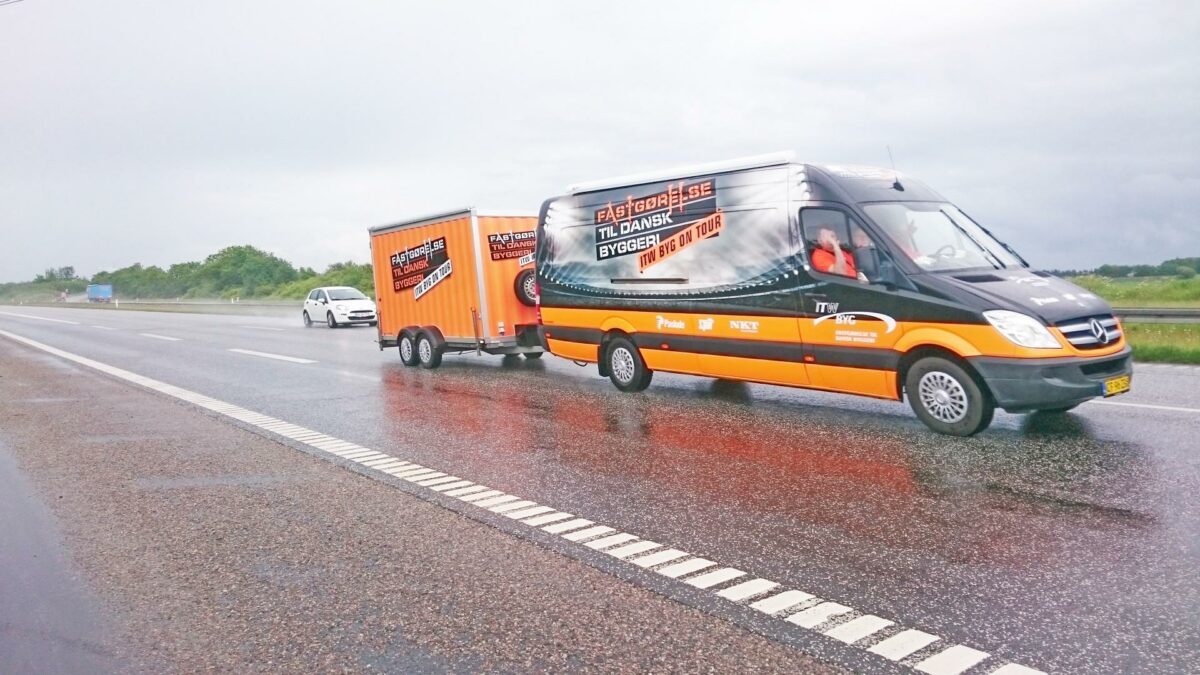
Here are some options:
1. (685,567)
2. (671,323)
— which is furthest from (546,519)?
(671,323)

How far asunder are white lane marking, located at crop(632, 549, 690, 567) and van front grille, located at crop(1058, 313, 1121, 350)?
419 cm

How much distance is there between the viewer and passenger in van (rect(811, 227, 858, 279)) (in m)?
8.38

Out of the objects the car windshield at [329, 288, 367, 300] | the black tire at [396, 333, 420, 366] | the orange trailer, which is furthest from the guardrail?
the car windshield at [329, 288, 367, 300]

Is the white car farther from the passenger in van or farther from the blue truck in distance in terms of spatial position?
the blue truck in distance

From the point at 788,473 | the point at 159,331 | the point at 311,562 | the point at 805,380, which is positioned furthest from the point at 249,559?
the point at 159,331

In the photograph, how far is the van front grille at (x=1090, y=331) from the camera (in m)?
7.23

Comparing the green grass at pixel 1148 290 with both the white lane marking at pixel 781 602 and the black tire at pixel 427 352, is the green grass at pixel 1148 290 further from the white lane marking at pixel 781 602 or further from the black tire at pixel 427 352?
the white lane marking at pixel 781 602

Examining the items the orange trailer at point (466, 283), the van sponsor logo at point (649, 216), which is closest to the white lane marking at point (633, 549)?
the van sponsor logo at point (649, 216)

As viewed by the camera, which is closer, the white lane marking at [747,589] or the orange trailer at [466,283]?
the white lane marking at [747,589]

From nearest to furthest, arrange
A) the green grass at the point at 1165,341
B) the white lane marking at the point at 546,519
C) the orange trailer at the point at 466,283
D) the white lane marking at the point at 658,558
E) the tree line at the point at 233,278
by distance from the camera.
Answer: the white lane marking at the point at 658,558, the white lane marking at the point at 546,519, the green grass at the point at 1165,341, the orange trailer at the point at 466,283, the tree line at the point at 233,278

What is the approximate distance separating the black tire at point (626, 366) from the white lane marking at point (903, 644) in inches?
284

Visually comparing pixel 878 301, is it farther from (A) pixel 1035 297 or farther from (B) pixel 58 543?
(B) pixel 58 543

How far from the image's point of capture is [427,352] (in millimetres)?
14906

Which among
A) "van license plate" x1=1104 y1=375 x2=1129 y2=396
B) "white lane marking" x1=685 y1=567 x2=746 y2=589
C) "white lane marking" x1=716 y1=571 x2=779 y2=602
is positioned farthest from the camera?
"van license plate" x1=1104 y1=375 x2=1129 y2=396
